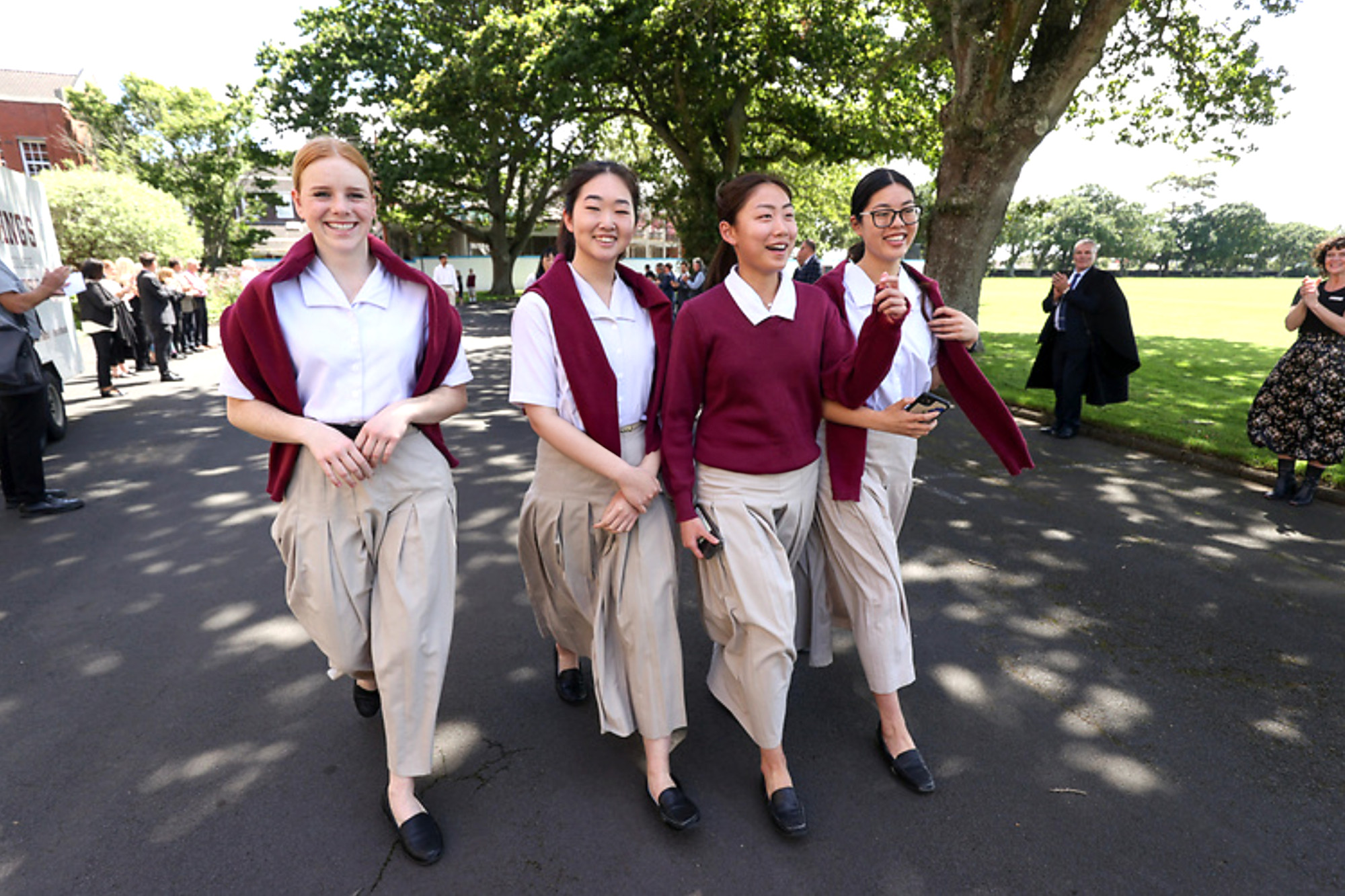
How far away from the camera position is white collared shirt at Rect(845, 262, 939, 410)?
264cm

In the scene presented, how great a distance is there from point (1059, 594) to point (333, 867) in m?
3.83

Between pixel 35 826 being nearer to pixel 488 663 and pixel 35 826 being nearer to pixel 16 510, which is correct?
pixel 488 663

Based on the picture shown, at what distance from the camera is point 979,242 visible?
35.0 ft

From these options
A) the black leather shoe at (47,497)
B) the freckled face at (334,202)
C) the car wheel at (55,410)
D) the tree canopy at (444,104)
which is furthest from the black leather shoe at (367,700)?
the tree canopy at (444,104)

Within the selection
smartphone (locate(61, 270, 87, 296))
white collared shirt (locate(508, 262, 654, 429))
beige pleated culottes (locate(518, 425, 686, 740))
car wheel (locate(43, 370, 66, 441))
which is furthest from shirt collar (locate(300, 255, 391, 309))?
smartphone (locate(61, 270, 87, 296))

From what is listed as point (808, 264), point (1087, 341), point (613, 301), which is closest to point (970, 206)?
point (808, 264)

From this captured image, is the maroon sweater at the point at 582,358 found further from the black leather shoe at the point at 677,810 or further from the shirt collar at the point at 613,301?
the black leather shoe at the point at 677,810

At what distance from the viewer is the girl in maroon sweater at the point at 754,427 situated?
2371 millimetres

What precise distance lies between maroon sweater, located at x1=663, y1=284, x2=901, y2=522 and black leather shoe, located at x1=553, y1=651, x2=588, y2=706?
1168mm

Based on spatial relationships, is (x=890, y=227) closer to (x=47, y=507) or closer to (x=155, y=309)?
(x=47, y=507)

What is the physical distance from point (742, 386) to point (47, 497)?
19.3 feet

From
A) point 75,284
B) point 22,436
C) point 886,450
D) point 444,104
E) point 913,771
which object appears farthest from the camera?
point 444,104

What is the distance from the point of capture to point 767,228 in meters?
2.36

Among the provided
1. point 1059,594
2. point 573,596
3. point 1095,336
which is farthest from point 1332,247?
point 573,596
